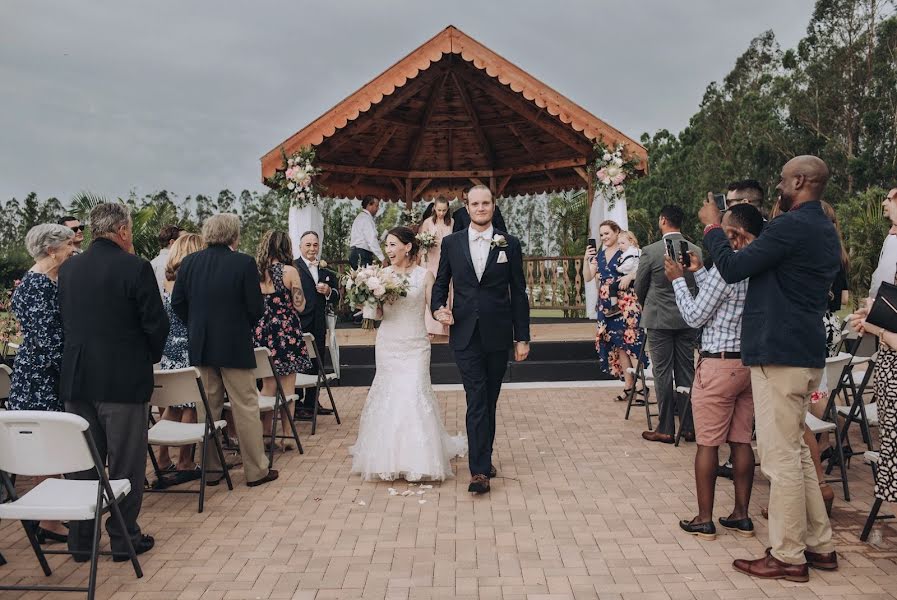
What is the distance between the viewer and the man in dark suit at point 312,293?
7.75 meters

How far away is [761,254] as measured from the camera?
3514 mm

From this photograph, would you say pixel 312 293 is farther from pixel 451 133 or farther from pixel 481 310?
pixel 451 133

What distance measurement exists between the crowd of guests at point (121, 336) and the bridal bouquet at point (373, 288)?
71cm

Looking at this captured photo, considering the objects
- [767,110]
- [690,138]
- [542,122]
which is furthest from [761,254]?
[690,138]

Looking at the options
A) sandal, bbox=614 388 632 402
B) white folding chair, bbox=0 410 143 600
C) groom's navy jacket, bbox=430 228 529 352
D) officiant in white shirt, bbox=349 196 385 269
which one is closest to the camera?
white folding chair, bbox=0 410 143 600

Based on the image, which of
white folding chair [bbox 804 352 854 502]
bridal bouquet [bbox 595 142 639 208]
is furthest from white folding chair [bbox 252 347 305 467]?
bridal bouquet [bbox 595 142 639 208]

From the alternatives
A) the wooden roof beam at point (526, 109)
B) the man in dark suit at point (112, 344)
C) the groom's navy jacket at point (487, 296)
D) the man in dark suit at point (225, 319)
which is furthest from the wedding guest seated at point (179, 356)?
the wooden roof beam at point (526, 109)

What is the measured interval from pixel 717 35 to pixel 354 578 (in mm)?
58612

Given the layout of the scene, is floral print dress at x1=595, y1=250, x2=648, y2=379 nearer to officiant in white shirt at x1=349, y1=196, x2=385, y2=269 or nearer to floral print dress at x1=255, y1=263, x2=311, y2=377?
floral print dress at x1=255, y1=263, x2=311, y2=377

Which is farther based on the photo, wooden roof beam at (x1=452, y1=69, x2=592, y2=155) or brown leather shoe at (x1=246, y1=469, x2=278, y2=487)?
wooden roof beam at (x1=452, y1=69, x2=592, y2=155)

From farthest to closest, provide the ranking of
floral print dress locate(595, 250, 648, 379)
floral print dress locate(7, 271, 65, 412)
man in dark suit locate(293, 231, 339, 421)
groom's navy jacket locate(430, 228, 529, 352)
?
floral print dress locate(595, 250, 648, 379), man in dark suit locate(293, 231, 339, 421), groom's navy jacket locate(430, 228, 529, 352), floral print dress locate(7, 271, 65, 412)

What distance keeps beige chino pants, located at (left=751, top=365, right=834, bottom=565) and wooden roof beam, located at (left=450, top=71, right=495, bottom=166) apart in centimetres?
1113

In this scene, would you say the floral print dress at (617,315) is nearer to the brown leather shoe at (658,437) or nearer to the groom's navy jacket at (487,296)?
the brown leather shoe at (658,437)

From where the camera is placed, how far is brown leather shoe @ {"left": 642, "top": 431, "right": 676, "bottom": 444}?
6633 mm
